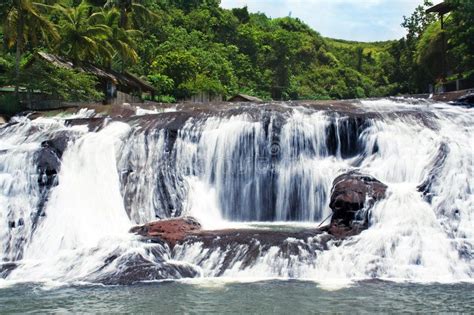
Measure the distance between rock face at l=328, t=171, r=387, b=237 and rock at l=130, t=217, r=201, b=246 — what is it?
3.72 m

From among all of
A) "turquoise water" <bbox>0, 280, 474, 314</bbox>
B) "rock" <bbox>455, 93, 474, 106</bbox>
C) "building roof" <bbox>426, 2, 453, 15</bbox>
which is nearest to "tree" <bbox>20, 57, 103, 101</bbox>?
"rock" <bbox>455, 93, 474, 106</bbox>

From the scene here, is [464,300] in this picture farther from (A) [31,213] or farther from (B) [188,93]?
(B) [188,93]

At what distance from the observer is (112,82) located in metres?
38.2

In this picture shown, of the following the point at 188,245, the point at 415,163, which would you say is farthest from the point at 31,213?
the point at 415,163

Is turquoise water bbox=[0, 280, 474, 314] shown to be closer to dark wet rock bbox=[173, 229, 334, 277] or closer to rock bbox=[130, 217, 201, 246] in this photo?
dark wet rock bbox=[173, 229, 334, 277]

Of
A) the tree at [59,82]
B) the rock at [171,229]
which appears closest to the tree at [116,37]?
the tree at [59,82]

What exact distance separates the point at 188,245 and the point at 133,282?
2.12 meters

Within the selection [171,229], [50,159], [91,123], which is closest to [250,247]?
[171,229]

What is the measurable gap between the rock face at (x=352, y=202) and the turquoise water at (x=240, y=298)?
2.84m

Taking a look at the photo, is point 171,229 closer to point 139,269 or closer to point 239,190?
point 139,269

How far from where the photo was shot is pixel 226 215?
66.8ft

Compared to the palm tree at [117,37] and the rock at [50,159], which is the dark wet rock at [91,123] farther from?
the palm tree at [117,37]

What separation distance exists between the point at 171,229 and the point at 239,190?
464 cm

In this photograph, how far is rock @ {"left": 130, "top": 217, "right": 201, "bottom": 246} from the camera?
1617 cm
